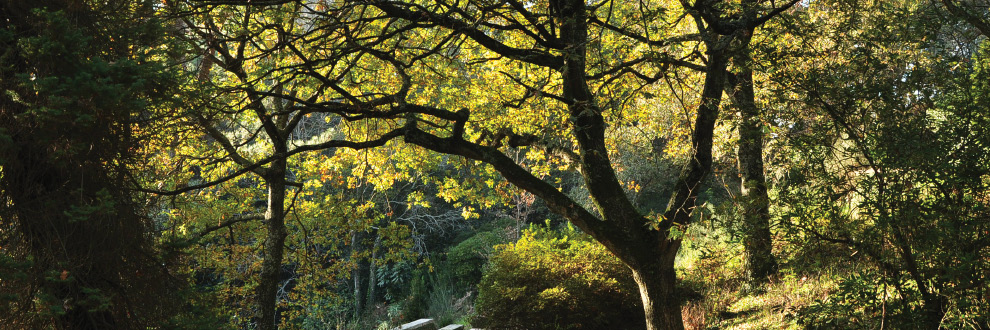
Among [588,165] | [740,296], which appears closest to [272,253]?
[588,165]

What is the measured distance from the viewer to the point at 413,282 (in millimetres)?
15766

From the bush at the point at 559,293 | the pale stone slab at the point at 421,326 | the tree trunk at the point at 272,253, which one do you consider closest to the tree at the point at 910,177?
the bush at the point at 559,293

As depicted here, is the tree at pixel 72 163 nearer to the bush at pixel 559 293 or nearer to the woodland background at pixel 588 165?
the woodland background at pixel 588 165

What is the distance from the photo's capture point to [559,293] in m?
7.37

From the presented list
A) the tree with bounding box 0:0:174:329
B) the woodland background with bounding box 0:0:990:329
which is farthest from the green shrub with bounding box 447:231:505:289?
the tree with bounding box 0:0:174:329

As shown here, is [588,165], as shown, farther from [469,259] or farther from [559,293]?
[469,259]

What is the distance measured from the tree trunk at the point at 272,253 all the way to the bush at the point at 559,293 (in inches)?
101

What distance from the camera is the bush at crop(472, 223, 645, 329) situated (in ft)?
24.7

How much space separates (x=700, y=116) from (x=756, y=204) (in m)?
1.18

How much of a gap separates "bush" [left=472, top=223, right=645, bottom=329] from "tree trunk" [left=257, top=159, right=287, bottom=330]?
101 inches

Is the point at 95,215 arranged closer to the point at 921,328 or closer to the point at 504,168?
the point at 504,168

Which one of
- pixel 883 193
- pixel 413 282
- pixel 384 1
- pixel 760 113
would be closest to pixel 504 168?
pixel 384 1

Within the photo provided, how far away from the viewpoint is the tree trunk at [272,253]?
253 inches

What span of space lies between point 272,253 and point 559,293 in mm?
3177
